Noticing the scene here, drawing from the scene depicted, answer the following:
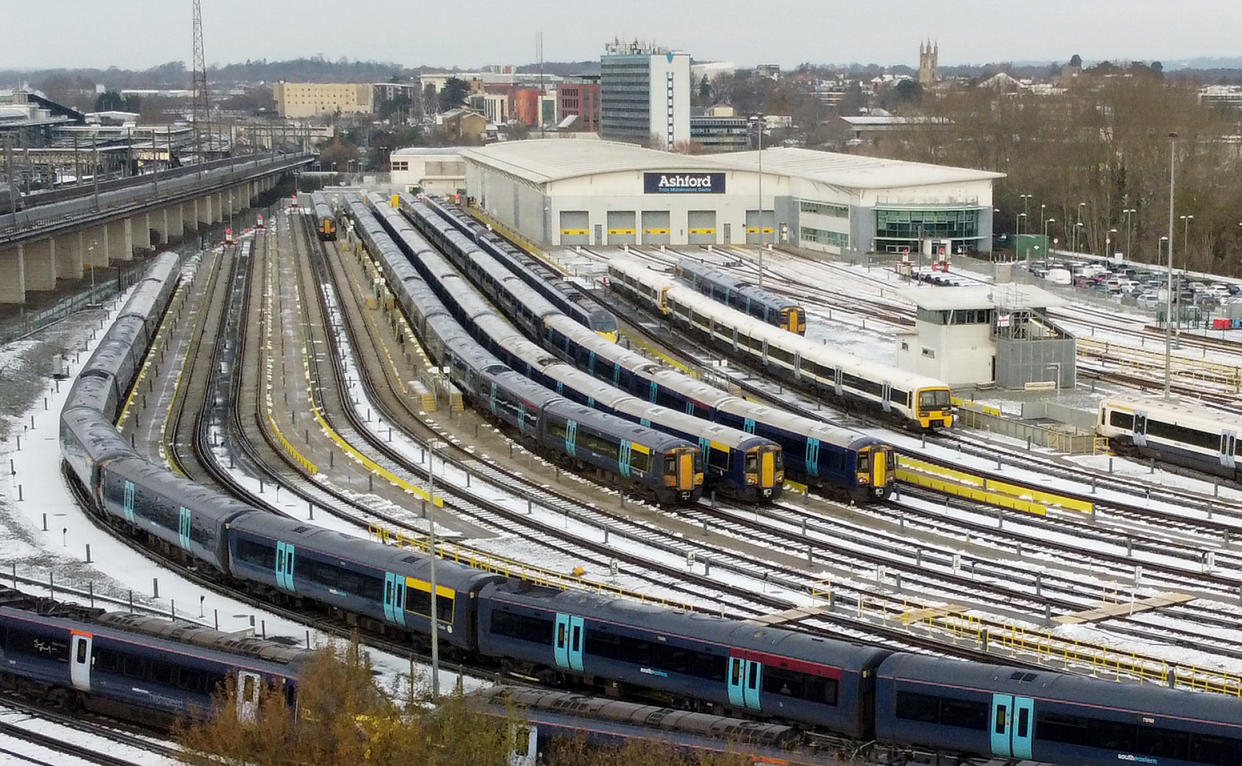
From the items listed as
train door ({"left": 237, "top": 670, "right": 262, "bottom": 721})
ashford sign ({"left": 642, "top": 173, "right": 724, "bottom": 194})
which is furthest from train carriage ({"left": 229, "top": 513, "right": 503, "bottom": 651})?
ashford sign ({"left": 642, "top": 173, "right": 724, "bottom": 194})

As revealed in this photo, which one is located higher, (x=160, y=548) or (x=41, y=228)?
(x=41, y=228)

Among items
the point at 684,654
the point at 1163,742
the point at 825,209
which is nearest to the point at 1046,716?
the point at 1163,742

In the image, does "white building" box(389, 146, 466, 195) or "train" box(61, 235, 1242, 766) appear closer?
"train" box(61, 235, 1242, 766)

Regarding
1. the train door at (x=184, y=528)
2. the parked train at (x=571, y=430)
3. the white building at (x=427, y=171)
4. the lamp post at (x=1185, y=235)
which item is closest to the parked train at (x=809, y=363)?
the parked train at (x=571, y=430)

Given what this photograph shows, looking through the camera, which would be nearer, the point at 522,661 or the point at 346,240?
the point at 522,661

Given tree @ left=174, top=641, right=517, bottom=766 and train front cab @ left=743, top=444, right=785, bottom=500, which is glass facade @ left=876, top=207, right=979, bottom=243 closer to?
train front cab @ left=743, top=444, right=785, bottom=500

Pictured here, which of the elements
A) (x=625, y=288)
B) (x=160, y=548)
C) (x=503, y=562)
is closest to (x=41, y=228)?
(x=625, y=288)

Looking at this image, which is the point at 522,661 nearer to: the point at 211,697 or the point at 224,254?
the point at 211,697
